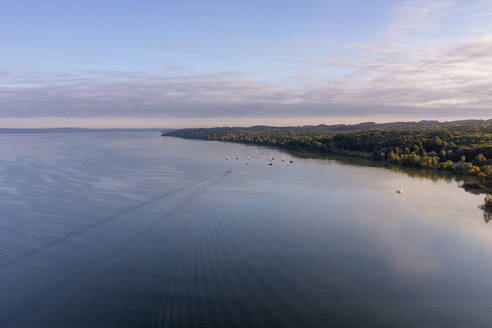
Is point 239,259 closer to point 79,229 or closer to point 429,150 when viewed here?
point 79,229

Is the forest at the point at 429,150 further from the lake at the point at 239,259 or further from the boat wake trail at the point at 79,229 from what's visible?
the boat wake trail at the point at 79,229

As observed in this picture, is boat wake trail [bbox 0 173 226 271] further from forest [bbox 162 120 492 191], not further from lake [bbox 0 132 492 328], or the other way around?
forest [bbox 162 120 492 191]

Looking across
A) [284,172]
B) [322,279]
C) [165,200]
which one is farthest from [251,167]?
[322,279]

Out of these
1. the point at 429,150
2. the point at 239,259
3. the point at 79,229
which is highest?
the point at 429,150

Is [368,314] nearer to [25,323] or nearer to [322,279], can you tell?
[322,279]

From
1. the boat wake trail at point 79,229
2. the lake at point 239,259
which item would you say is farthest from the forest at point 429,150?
the boat wake trail at point 79,229

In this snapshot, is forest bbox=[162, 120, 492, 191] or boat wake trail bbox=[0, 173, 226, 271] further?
forest bbox=[162, 120, 492, 191]

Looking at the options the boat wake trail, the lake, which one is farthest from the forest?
the boat wake trail

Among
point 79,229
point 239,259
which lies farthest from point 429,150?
point 79,229
